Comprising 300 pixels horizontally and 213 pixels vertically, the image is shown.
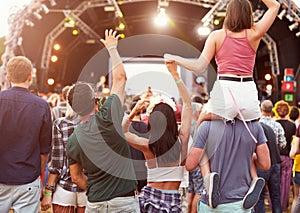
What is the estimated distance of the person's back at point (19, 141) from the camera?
3100 millimetres

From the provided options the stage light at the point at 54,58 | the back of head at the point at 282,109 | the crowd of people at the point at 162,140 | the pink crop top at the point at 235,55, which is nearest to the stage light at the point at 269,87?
the stage light at the point at 54,58

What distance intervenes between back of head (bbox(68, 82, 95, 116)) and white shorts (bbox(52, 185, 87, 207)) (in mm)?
617

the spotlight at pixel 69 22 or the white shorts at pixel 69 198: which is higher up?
the spotlight at pixel 69 22

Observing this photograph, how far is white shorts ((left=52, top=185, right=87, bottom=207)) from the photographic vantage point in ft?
10.9

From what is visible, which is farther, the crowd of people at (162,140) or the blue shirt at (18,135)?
the blue shirt at (18,135)

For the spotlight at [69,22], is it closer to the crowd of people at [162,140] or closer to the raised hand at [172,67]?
the crowd of people at [162,140]

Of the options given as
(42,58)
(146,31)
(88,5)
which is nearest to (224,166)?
(88,5)

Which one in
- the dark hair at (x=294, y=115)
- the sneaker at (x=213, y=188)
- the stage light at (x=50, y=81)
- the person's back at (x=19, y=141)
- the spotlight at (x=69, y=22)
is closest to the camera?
the sneaker at (x=213, y=188)

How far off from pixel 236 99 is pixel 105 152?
0.79m

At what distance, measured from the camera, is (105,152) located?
264 centimetres

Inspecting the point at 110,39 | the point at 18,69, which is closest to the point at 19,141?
the point at 18,69

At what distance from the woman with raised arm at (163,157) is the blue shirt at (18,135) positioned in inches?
27.9

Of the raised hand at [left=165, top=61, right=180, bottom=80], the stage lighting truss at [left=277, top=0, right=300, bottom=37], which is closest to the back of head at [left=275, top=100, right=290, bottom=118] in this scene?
the raised hand at [left=165, top=61, right=180, bottom=80]

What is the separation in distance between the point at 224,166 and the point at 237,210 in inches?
9.9
